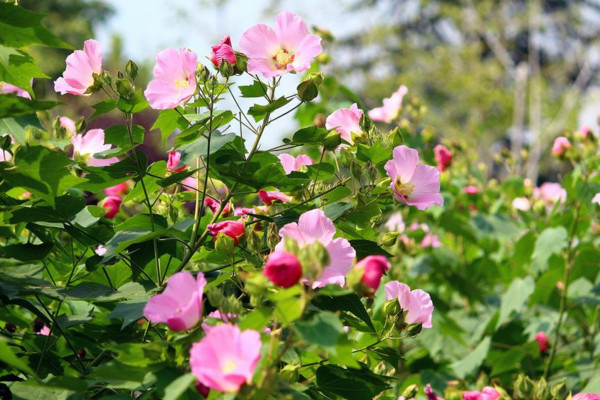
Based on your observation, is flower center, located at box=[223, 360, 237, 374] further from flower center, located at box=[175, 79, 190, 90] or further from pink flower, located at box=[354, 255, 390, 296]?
flower center, located at box=[175, 79, 190, 90]

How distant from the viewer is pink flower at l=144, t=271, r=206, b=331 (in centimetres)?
98

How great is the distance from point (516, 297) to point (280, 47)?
153 centimetres

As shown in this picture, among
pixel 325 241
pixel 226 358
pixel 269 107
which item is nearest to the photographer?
pixel 226 358

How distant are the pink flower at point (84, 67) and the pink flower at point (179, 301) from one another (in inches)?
20.8

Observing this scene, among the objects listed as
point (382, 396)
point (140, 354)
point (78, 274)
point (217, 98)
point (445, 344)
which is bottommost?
point (445, 344)

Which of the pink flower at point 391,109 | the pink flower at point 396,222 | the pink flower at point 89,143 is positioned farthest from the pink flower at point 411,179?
the pink flower at point 396,222

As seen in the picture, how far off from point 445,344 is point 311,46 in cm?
173

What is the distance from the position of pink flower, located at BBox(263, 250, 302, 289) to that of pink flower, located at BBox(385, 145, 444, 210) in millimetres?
380

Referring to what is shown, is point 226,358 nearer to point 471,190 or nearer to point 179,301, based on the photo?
point 179,301

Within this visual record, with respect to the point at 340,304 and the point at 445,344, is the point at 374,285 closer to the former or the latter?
the point at 340,304

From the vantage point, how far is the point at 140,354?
0.98m

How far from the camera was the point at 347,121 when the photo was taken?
139 cm

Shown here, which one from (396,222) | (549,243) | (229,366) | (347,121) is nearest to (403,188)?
(347,121)

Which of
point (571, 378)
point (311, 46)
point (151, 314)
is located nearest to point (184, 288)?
point (151, 314)
